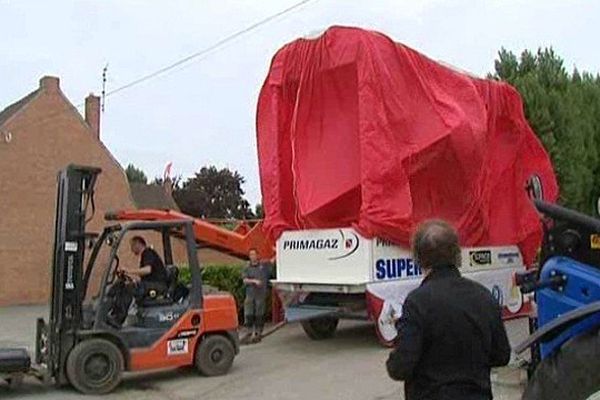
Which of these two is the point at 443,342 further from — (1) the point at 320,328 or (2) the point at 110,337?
(1) the point at 320,328

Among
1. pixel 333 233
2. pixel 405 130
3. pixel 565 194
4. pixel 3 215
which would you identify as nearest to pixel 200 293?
pixel 333 233

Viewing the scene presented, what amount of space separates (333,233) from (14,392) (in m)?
4.99

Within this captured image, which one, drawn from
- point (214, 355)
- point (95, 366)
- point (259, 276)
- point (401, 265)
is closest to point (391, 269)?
point (401, 265)

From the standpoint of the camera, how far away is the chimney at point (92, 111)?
119 ft

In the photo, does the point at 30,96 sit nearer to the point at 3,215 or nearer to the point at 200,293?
the point at 3,215

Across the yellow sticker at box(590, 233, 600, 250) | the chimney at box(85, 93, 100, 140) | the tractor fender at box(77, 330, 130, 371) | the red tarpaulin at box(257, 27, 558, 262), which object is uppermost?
the chimney at box(85, 93, 100, 140)

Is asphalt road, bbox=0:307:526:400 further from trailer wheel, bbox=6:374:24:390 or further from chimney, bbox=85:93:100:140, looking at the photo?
chimney, bbox=85:93:100:140

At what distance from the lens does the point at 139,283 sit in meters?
10.6

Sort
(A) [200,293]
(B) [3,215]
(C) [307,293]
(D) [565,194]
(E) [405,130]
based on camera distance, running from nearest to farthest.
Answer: (A) [200,293], (E) [405,130], (C) [307,293], (D) [565,194], (B) [3,215]

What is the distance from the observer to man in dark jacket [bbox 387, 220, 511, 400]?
141 inches

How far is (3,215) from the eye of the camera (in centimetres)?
3172

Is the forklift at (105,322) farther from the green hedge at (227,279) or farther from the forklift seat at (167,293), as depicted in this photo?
the green hedge at (227,279)

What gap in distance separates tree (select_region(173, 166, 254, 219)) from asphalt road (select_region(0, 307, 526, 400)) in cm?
4204

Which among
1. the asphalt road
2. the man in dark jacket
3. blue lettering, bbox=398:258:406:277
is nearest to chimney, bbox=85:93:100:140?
the asphalt road
